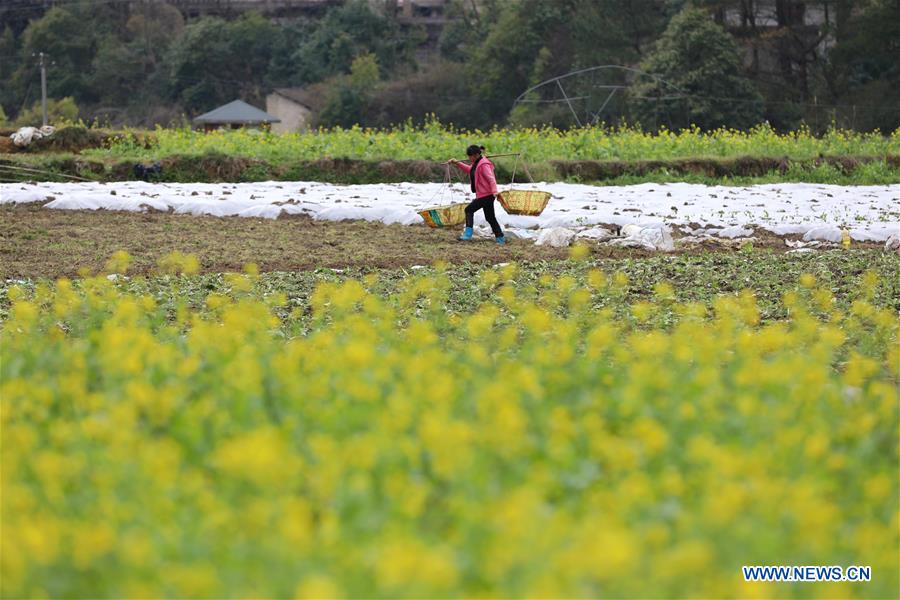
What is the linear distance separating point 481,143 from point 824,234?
8.96m

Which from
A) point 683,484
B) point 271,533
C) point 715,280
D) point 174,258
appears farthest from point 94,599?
point 715,280

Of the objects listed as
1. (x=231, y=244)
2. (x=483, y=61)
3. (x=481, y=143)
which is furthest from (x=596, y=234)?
(x=483, y=61)

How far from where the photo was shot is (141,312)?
23.8 ft

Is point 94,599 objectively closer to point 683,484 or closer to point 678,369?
point 683,484

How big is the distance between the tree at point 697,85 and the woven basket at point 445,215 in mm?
22414

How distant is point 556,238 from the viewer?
44.5 ft

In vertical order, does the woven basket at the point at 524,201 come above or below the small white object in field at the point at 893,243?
above

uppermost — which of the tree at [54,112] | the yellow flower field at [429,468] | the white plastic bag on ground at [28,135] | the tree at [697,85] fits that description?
the yellow flower field at [429,468]

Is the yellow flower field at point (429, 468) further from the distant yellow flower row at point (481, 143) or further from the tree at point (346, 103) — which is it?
the tree at point (346, 103)

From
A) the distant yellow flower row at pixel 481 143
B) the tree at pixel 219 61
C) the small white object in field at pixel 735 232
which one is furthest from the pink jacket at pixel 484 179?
the tree at pixel 219 61

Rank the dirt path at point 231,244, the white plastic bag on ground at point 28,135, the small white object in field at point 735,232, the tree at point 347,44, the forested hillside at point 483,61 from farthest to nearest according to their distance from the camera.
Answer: the tree at point 347,44, the forested hillside at point 483,61, the white plastic bag on ground at point 28,135, the small white object in field at point 735,232, the dirt path at point 231,244

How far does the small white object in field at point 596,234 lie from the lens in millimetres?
13828

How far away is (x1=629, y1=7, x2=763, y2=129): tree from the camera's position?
36125 millimetres

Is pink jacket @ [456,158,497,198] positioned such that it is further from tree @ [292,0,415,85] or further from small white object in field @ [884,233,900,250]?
tree @ [292,0,415,85]
